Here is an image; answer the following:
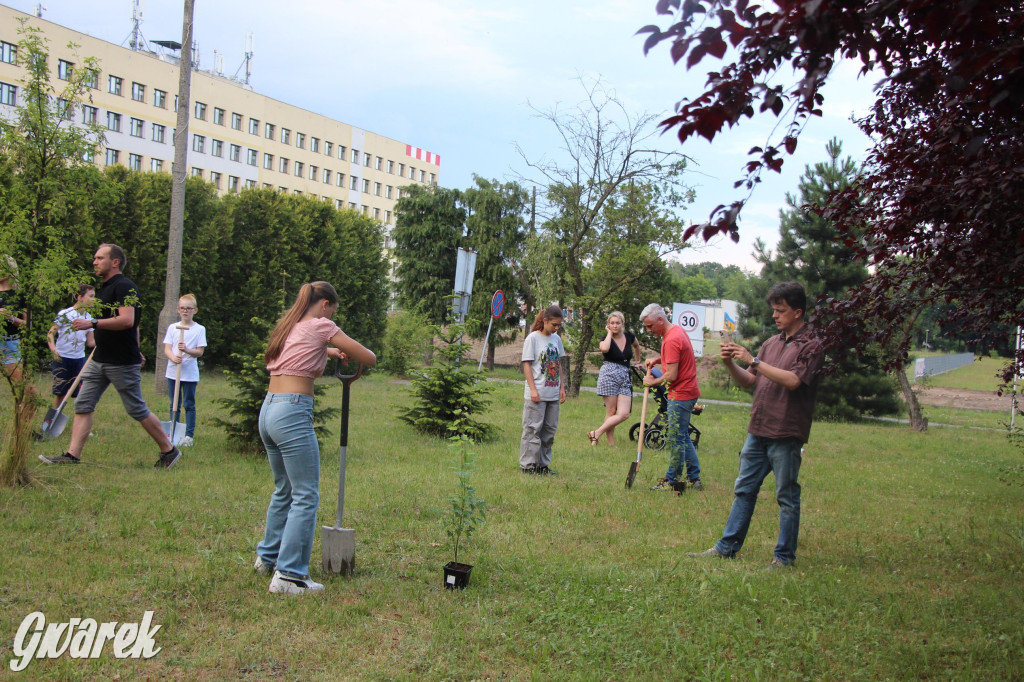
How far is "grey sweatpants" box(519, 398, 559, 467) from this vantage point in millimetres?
8727

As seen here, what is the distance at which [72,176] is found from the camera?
7348 mm

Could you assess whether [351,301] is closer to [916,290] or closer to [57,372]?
[57,372]

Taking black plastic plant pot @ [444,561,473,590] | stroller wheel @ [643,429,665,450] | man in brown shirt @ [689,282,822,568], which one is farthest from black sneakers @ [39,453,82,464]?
stroller wheel @ [643,429,665,450]

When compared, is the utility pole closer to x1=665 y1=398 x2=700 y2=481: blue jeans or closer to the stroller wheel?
the stroller wheel

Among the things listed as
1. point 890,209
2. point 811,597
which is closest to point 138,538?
point 811,597

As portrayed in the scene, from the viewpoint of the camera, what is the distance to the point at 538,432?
8.76 metres

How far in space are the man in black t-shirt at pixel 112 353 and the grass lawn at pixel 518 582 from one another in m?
0.47

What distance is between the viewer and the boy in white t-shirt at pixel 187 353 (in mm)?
9023

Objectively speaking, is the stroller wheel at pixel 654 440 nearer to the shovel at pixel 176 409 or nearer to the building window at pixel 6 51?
the shovel at pixel 176 409

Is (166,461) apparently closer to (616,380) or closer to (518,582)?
(518,582)

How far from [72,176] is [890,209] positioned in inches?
283

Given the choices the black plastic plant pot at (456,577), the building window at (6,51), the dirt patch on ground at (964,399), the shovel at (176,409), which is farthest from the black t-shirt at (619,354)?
the building window at (6,51)

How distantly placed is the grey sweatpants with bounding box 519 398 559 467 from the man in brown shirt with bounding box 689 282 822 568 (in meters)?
3.32

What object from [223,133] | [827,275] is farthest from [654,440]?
[223,133]
